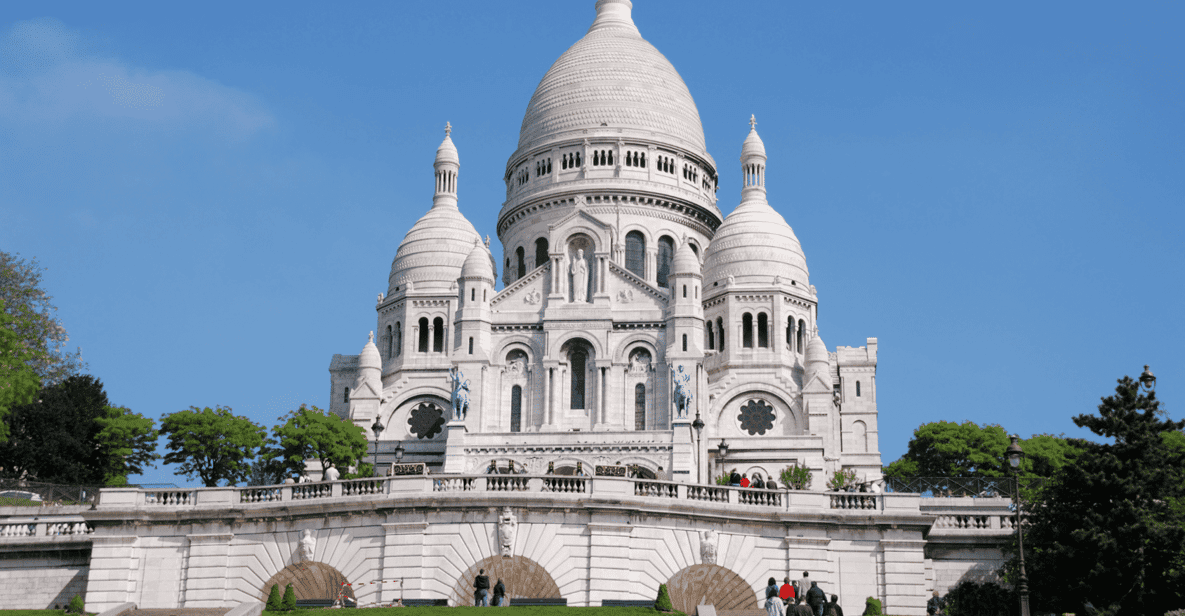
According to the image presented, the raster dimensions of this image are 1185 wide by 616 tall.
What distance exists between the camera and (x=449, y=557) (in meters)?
37.0

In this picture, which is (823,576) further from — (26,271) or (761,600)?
(26,271)

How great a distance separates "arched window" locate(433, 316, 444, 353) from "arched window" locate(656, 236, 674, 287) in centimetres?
1300

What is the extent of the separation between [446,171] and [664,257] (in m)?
15.5

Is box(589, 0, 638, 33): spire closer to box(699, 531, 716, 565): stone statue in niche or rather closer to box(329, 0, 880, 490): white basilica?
box(329, 0, 880, 490): white basilica

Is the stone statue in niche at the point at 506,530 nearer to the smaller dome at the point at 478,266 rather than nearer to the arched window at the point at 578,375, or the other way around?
the arched window at the point at 578,375

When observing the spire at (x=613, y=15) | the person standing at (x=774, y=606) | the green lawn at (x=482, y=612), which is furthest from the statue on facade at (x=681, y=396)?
the spire at (x=613, y=15)

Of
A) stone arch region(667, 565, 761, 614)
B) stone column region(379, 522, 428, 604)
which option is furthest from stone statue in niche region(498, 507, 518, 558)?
stone arch region(667, 565, 761, 614)

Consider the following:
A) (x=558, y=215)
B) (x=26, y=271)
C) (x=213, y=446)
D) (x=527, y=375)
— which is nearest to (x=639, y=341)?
(x=527, y=375)

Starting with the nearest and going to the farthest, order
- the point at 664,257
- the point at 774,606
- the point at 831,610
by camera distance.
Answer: the point at 774,606
the point at 831,610
the point at 664,257

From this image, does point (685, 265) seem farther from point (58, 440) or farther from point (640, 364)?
point (58, 440)

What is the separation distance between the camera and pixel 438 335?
86125mm

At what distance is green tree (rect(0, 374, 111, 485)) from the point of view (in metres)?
56.6

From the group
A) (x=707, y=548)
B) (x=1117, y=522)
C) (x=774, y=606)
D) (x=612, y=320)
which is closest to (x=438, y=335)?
(x=612, y=320)

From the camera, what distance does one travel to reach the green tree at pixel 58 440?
56.6 m
